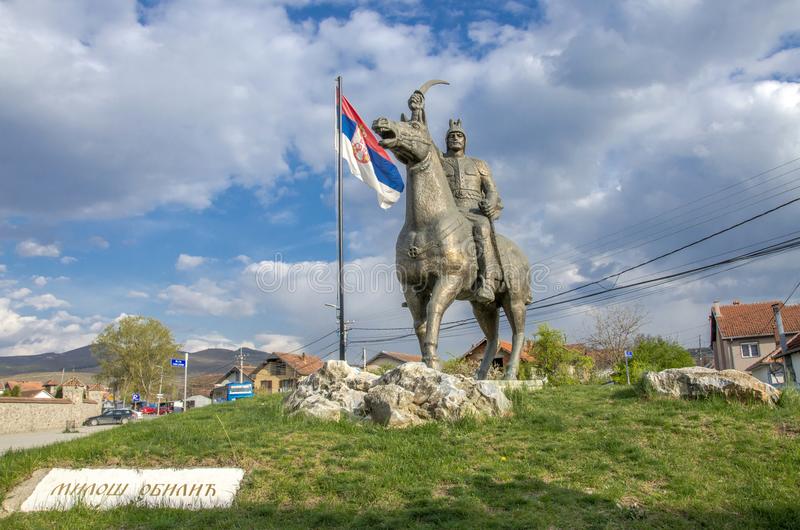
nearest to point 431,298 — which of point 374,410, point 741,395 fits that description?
point 374,410

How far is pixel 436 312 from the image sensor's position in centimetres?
934

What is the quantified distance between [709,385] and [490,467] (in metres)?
4.21

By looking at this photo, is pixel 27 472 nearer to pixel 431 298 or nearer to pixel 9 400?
pixel 431 298

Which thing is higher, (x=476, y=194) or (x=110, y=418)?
(x=476, y=194)

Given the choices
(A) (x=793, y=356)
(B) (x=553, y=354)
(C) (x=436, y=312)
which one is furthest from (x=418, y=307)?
(A) (x=793, y=356)

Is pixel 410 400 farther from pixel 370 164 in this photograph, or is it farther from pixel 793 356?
pixel 793 356

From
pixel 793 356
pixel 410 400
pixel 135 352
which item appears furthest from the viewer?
pixel 135 352

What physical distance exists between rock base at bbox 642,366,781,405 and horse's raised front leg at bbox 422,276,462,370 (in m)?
3.29

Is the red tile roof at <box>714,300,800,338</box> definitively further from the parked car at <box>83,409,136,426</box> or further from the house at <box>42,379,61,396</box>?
the house at <box>42,379,61,396</box>

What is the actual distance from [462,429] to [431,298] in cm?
245

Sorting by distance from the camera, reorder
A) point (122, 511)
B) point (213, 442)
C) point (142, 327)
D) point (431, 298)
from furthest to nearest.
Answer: point (142, 327) → point (431, 298) → point (213, 442) → point (122, 511)

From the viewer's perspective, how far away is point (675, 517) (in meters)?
5.17

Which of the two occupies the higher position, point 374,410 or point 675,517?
point 374,410

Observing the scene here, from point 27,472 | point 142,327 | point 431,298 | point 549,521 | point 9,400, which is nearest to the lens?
point 549,521
